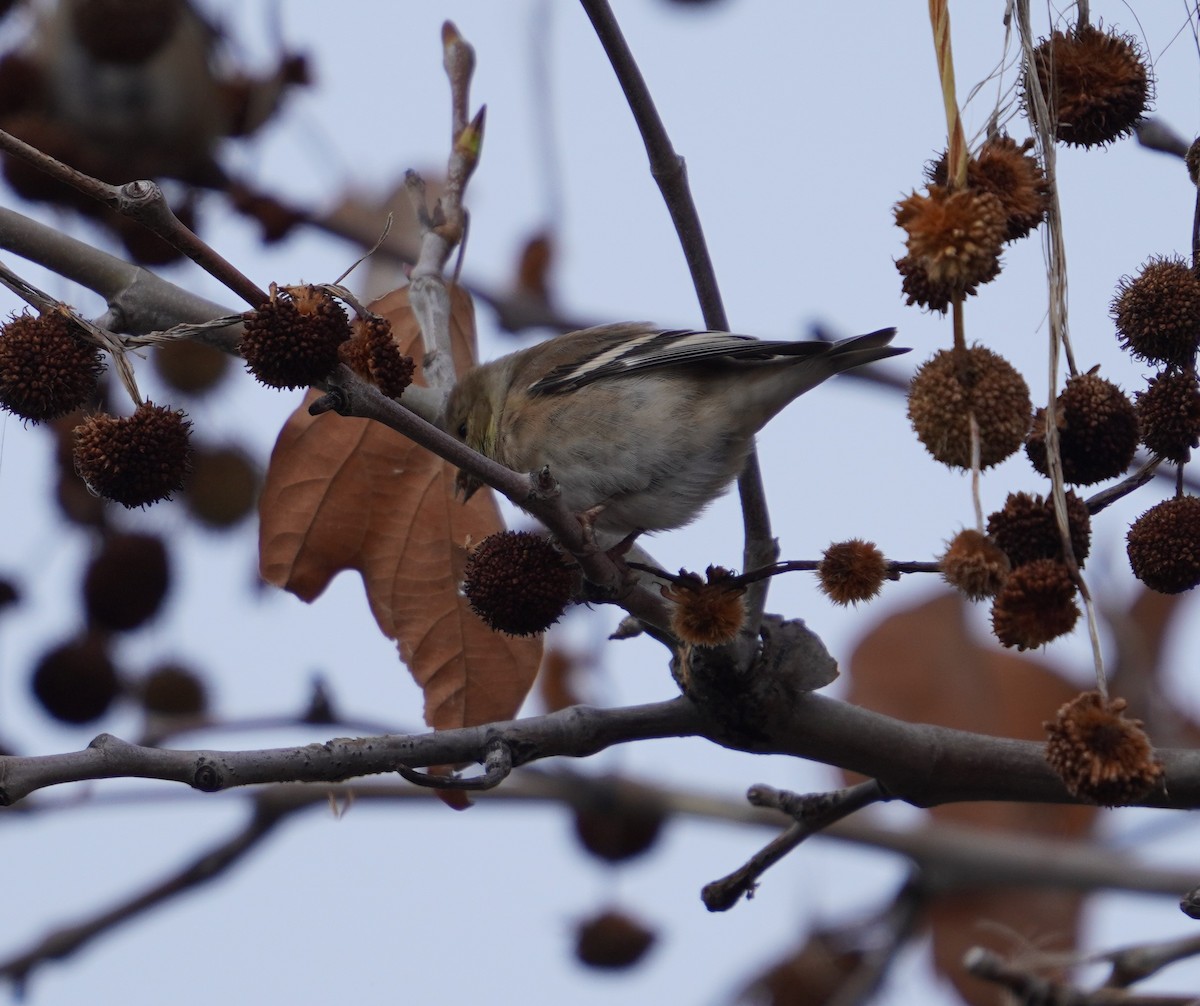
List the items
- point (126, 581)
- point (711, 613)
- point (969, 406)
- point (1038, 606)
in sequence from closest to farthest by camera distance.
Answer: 1. point (1038, 606)
2. point (969, 406)
3. point (711, 613)
4. point (126, 581)

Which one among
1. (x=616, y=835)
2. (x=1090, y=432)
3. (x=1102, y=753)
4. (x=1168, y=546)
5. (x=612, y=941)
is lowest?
(x=1102, y=753)

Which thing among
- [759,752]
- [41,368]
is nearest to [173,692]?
[759,752]

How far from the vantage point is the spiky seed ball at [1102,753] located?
182 cm

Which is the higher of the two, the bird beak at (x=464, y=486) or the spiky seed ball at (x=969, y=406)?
the bird beak at (x=464, y=486)

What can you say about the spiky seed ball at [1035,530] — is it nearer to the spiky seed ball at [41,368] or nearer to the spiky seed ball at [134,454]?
the spiky seed ball at [134,454]

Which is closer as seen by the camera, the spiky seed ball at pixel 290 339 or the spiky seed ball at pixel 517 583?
the spiky seed ball at pixel 290 339

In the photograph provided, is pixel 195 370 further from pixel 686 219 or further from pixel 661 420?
pixel 686 219

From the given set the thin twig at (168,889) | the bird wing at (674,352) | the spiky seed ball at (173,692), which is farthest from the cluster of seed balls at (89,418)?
the spiky seed ball at (173,692)

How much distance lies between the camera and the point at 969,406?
6.82 feet

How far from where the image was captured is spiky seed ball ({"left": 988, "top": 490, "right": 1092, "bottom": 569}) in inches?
79.5

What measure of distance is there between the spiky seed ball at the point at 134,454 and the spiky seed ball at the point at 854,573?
106 cm

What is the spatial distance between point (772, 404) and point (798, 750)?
4.55 ft

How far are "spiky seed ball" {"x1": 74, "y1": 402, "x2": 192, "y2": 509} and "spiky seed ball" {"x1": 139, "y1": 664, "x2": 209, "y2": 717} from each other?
2.88 metres

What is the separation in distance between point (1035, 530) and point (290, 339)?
1.09 m
